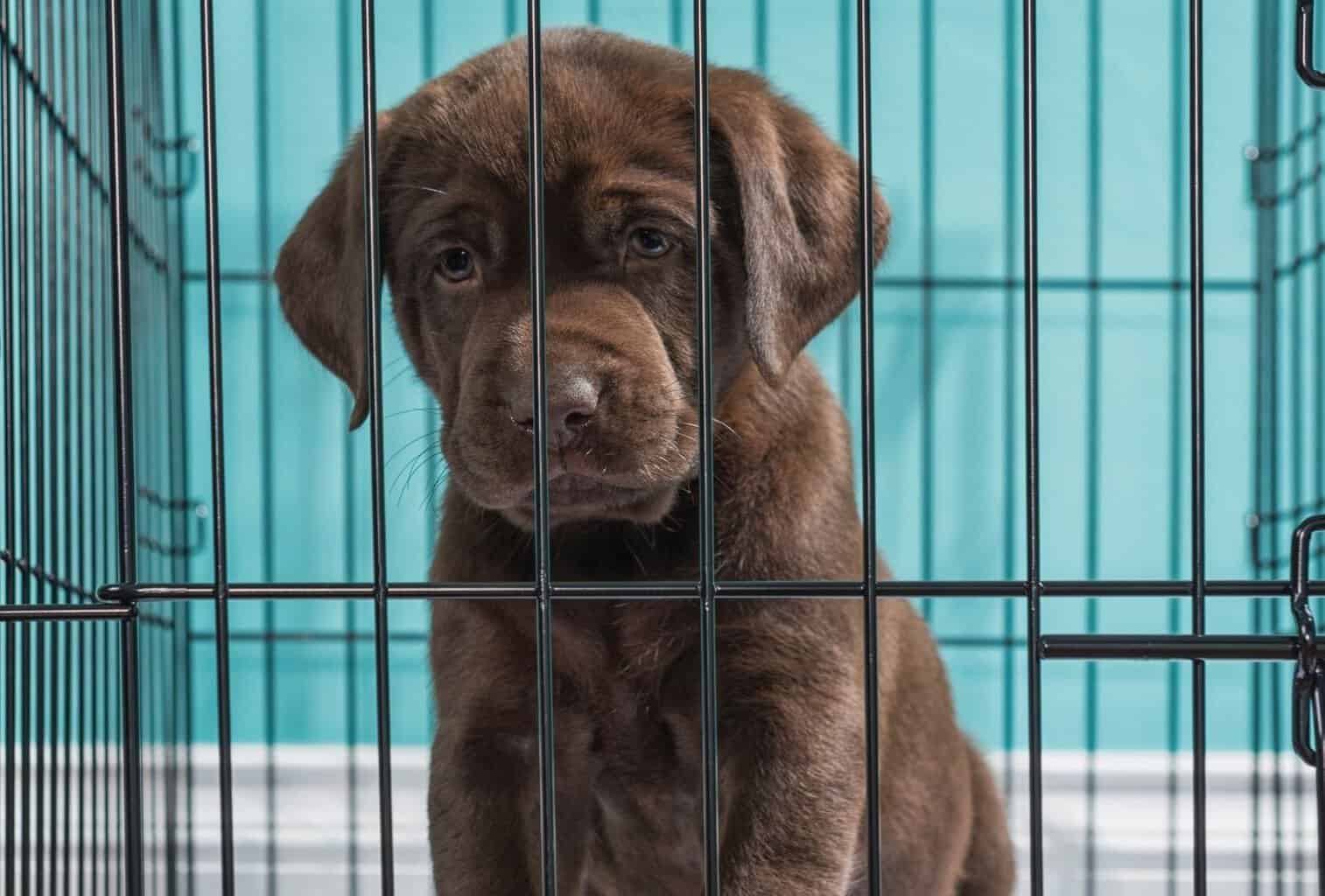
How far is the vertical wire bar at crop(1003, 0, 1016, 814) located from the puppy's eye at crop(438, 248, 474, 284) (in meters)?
1.65

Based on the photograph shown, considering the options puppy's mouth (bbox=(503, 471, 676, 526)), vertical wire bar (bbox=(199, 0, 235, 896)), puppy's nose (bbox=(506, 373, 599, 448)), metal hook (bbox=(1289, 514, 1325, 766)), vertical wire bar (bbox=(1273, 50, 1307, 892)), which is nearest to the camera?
metal hook (bbox=(1289, 514, 1325, 766))

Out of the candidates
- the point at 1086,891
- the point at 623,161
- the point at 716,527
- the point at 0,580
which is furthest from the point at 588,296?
the point at 1086,891

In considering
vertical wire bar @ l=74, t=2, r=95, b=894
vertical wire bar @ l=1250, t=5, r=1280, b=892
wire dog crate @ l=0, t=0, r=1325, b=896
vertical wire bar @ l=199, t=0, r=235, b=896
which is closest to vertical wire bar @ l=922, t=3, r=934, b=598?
wire dog crate @ l=0, t=0, r=1325, b=896

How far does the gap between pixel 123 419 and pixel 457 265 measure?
20.1 inches

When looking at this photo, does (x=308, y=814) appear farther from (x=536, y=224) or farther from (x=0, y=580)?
(x=536, y=224)

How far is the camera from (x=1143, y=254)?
11.4 ft

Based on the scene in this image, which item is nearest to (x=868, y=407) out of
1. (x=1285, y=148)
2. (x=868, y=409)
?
(x=868, y=409)

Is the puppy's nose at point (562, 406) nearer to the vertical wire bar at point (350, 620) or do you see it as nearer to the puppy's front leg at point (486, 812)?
the puppy's front leg at point (486, 812)

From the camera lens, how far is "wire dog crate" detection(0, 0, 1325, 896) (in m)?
1.23

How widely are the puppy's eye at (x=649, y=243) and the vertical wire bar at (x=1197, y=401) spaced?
0.58 metres

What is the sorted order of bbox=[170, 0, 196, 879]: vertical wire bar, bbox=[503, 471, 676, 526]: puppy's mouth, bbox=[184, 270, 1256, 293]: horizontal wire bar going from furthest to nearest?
bbox=[184, 270, 1256, 293]: horizontal wire bar < bbox=[170, 0, 196, 879]: vertical wire bar < bbox=[503, 471, 676, 526]: puppy's mouth

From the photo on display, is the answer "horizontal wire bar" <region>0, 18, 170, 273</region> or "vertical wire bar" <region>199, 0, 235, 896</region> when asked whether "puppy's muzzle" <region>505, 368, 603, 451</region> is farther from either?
"horizontal wire bar" <region>0, 18, 170, 273</region>

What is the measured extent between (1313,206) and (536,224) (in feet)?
7.06

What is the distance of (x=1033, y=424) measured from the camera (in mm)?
1220
